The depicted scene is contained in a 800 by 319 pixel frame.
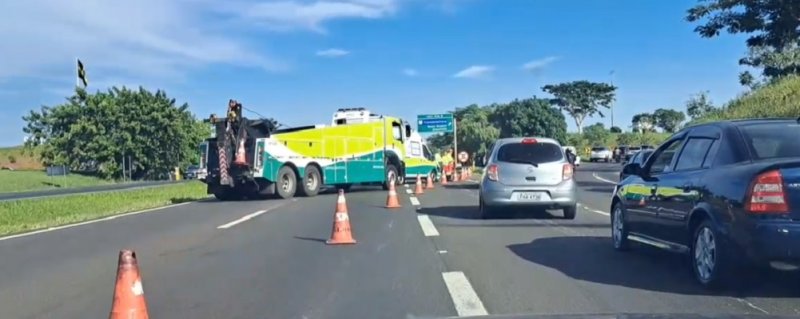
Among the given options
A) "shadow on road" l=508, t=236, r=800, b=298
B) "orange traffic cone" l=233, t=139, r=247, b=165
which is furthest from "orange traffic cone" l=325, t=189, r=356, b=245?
"orange traffic cone" l=233, t=139, r=247, b=165

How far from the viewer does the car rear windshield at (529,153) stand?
14805mm

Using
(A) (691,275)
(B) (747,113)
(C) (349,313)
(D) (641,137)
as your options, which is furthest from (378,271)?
(D) (641,137)

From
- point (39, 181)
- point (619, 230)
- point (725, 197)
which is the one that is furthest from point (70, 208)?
point (39, 181)

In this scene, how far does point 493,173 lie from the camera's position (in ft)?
48.3

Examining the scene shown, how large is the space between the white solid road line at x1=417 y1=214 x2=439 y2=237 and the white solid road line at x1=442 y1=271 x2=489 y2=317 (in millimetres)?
4161

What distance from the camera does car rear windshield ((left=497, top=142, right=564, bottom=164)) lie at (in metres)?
14.8

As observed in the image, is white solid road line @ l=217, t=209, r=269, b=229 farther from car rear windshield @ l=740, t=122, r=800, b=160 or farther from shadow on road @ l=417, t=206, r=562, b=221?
car rear windshield @ l=740, t=122, r=800, b=160

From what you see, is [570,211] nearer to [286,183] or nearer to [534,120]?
[286,183]

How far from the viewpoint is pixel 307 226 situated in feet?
48.4

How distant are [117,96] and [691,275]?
60476mm

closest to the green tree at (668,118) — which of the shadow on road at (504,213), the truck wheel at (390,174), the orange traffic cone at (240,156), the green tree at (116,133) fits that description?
the green tree at (116,133)

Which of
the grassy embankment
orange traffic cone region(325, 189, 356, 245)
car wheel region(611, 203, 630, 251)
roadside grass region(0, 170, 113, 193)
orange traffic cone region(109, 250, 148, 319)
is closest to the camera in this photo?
orange traffic cone region(109, 250, 148, 319)

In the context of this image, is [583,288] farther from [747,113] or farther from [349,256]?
[747,113]

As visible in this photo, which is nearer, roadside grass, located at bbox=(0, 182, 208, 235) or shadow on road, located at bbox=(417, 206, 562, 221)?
shadow on road, located at bbox=(417, 206, 562, 221)
